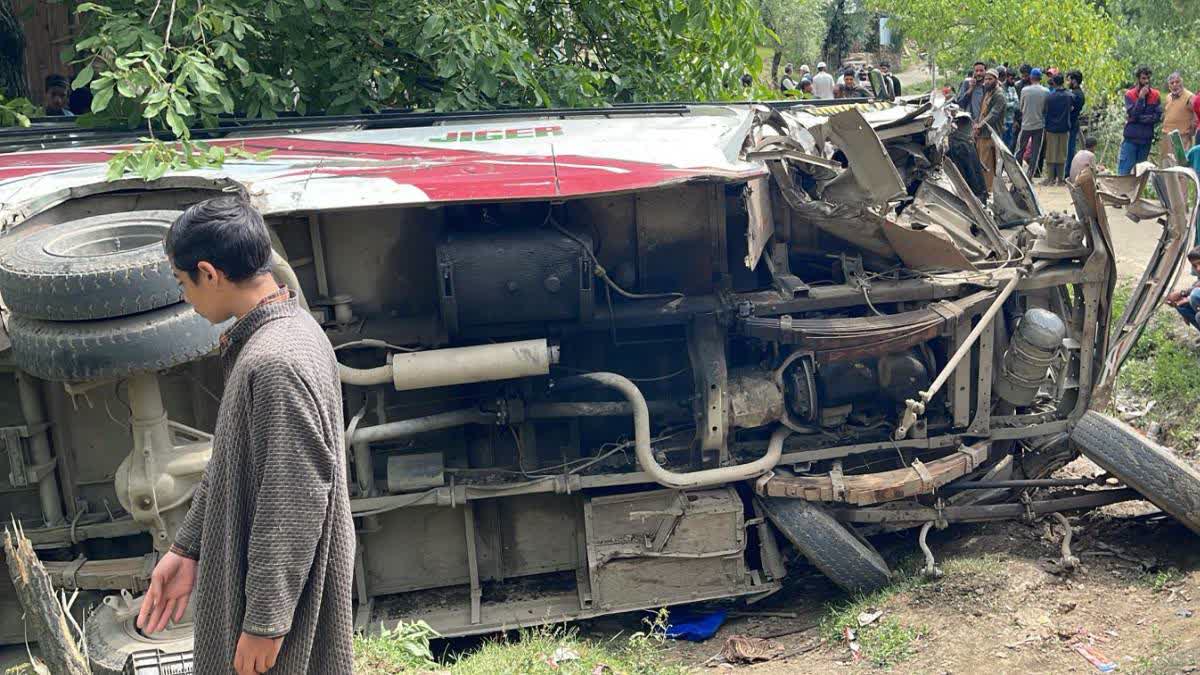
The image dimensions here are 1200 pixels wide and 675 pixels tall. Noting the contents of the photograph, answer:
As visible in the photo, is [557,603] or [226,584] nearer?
[226,584]

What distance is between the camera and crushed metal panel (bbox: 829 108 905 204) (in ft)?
17.5

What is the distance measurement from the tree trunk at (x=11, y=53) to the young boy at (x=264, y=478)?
7103mm

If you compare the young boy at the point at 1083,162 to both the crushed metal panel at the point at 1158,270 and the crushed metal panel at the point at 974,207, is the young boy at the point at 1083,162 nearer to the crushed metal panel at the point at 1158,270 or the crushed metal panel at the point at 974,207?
the crushed metal panel at the point at 1158,270

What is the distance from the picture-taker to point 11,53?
8750mm

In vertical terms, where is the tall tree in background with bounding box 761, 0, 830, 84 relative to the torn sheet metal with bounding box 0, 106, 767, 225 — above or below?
below

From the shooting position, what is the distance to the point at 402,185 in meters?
5.08

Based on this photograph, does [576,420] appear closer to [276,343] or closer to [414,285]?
[414,285]

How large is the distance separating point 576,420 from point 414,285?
1021 millimetres

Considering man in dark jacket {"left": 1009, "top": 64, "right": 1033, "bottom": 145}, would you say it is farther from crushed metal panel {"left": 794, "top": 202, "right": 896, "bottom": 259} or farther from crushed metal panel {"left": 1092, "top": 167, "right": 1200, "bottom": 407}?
crushed metal panel {"left": 794, "top": 202, "right": 896, "bottom": 259}

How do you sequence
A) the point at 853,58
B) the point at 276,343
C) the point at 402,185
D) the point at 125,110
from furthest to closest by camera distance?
the point at 853,58
the point at 125,110
the point at 402,185
the point at 276,343

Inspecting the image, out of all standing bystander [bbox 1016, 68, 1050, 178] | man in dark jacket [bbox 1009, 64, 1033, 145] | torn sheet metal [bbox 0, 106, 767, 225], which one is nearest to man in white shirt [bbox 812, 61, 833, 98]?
man in dark jacket [bbox 1009, 64, 1033, 145]

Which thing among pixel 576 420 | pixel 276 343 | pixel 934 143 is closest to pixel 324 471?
pixel 276 343

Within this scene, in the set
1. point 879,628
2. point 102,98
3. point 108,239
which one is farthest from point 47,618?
point 879,628

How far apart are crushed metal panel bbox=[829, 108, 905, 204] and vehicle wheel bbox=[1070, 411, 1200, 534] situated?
5.30 feet
